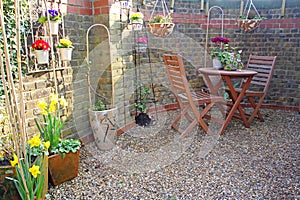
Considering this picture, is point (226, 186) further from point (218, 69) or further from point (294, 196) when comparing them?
point (218, 69)

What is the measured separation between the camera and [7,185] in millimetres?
1721

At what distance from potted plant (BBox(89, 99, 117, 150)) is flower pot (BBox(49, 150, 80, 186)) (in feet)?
1.96

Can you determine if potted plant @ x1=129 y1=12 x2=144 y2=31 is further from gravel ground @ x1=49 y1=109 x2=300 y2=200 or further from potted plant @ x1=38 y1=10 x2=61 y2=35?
gravel ground @ x1=49 y1=109 x2=300 y2=200

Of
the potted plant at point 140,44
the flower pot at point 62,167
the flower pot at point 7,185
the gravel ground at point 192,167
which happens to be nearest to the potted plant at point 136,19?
the potted plant at point 140,44

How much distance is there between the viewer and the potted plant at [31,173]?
1.61 meters

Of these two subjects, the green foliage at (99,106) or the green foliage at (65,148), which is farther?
the green foliage at (99,106)

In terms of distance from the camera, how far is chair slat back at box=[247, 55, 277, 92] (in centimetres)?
381

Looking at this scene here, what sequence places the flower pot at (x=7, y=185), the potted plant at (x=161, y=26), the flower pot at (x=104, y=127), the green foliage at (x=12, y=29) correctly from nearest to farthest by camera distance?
the flower pot at (x=7, y=185)
the green foliage at (x=12, y=29)
the flower pot at (x=104, y=127)
the potted plant at (x=161, y=26)

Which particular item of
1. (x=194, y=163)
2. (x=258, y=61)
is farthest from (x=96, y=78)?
(x=258, y=61)

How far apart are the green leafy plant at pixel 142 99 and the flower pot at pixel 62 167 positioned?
4.76 feet

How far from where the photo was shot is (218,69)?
3.51 m

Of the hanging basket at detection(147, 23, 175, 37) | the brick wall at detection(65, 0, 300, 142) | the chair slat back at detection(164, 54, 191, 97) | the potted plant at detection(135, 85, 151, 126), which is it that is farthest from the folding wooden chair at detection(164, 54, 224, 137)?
the brick wall at detection(65, 0, 300, 142)

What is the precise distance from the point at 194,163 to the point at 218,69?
1.50 meters

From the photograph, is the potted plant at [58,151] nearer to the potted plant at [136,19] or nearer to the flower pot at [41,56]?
the flower pot at [41,56]
